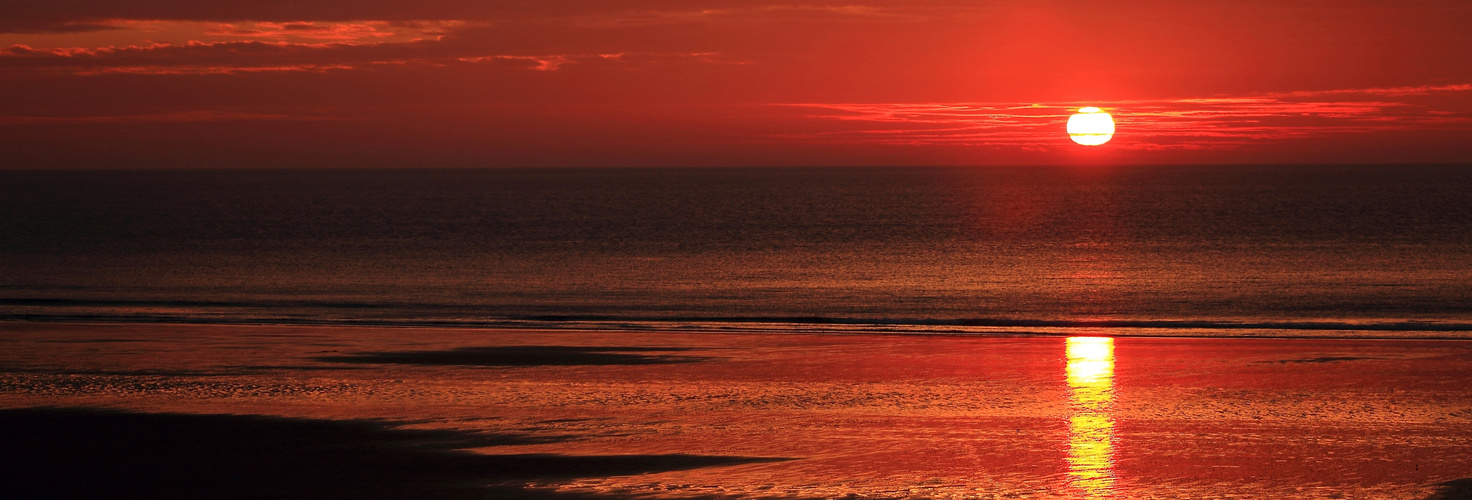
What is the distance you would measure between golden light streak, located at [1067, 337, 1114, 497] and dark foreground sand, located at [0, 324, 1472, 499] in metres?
0.05

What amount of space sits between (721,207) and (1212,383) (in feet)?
349

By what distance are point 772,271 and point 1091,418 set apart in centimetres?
3356

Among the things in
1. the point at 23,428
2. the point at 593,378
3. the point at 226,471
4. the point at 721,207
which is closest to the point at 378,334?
the point at 593,378

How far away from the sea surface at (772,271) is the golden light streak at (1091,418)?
462 centimetres

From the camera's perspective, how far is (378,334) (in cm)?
2300

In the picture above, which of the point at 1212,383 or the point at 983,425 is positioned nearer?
the point at 983,425

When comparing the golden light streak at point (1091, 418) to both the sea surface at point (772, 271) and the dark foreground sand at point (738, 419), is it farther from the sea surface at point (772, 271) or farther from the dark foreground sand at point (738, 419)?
the sea surface at point (772, 271)

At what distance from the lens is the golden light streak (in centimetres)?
1057

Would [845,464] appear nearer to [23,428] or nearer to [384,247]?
[23,428]

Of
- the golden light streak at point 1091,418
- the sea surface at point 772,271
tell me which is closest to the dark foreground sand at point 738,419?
the golden light streak at point 1091,418

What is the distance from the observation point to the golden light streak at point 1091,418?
1057 centimetres

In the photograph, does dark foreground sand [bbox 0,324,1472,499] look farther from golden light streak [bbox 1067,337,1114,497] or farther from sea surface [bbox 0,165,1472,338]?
sea surface [bbox 0,165,1472,338]

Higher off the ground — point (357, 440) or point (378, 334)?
point (378, 334)

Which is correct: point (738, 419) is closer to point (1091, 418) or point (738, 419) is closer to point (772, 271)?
point (1091, 418)
